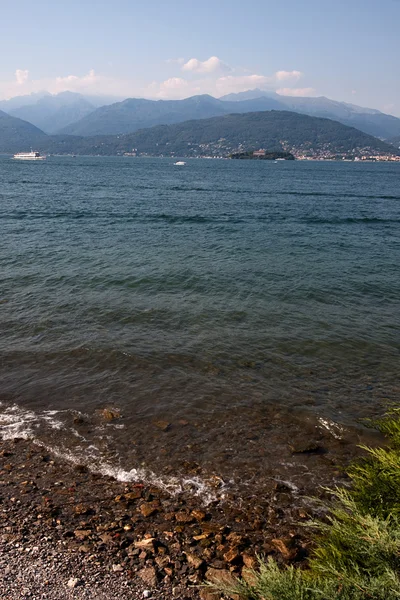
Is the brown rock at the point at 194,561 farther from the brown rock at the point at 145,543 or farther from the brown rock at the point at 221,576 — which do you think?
the brown rock at the point at 145,543

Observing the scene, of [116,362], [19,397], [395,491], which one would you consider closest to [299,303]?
[116,362]

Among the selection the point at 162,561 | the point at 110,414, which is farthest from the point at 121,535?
the point at 110,414

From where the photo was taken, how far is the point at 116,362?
48.5 feet

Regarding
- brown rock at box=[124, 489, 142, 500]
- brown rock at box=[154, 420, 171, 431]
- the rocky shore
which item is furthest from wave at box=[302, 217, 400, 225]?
brown rock at box=[124, 489, 142, 500]

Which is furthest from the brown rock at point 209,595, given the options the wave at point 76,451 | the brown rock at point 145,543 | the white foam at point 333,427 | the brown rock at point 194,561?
the white foam at point 333,427

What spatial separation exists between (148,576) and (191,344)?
32.3 ft

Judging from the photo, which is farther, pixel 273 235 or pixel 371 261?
pixel 273 235

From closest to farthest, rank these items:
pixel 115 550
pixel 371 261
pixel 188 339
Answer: pixel 115 550, pixel 188 339, pixel 371 261

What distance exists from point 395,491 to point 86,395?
885 centimetres

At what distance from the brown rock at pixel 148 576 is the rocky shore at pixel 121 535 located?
15 mm

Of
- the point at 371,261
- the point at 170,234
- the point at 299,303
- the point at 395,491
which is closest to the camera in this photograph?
the point at 395,491

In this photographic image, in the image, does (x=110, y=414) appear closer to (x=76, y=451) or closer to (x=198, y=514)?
(x=76, y=451)

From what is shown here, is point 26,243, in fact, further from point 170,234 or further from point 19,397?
point 19,397

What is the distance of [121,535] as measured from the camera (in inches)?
303
